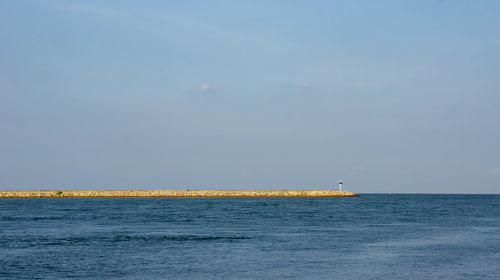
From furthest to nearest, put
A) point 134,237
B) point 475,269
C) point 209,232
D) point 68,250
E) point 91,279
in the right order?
point 209,232 < point 134,237 < point 68,250 < point 475,269 < point 91,279

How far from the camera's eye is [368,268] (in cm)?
3008

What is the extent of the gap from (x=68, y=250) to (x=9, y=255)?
390cm

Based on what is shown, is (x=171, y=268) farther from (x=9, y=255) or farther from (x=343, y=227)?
(x=343, y=227)

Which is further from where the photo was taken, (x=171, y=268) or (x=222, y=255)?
(x=222, y=255)

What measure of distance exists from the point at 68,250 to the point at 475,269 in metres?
25.0

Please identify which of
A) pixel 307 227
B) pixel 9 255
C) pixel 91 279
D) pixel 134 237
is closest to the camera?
pixel 91 279

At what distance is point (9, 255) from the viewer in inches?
1352

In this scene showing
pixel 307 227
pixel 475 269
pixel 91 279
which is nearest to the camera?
pixel 91 279

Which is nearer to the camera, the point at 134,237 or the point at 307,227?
the point at 134,237

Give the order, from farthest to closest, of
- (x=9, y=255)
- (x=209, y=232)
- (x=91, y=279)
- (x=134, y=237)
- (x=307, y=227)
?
(x=307, y=227), (x=209, y=232), (x=134, y=237), (x=9, y=255), (x=91, y=279)

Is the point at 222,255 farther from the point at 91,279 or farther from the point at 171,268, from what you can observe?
the point at 91,279

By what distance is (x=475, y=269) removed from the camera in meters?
29.8

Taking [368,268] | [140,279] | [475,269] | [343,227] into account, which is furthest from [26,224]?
[475,269]

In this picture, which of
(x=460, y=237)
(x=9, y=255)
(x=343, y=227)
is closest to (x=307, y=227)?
(x=343, y=227)
